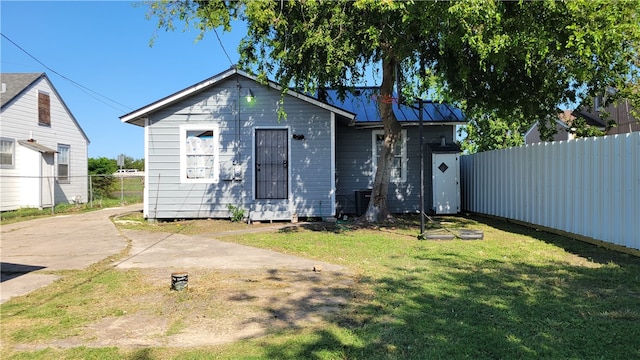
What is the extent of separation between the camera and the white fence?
21.5 ft

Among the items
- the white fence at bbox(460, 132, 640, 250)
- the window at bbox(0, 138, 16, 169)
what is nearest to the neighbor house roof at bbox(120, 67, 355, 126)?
the white fence at bbox(460, 132, 640, 250)

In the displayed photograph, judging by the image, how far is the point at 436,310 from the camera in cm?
419

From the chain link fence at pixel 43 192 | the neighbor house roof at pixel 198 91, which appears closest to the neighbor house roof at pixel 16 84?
the chain link fence at pixel 43 192

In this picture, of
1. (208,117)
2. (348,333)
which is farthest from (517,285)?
(208,117)

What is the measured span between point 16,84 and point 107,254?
46.8 ft

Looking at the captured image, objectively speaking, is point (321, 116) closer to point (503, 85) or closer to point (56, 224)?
point (503, 85)

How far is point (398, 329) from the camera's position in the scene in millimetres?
3703

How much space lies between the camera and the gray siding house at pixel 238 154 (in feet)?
39.2

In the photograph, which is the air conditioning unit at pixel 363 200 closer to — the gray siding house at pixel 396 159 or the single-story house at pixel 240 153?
the gray siding house at pixel 396 159

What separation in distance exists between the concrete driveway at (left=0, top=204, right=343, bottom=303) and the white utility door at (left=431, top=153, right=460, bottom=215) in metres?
6.03

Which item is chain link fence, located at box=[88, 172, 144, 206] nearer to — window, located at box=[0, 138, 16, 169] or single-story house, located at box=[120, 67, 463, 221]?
window, located at box=[0, 138, 16, 169]

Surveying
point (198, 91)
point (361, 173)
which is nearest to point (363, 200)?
point (361, 173)

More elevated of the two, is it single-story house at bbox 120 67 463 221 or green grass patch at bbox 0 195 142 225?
single-story house at bbox 120 67 463 221

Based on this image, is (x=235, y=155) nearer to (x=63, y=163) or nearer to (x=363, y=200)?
(x=363, y=200)
